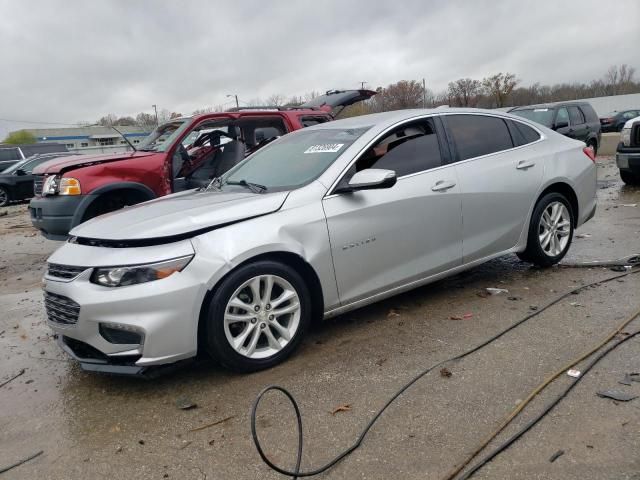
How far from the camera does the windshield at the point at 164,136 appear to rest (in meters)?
7.04

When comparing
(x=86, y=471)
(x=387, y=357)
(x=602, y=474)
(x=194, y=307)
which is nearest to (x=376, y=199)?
(x=387, y=357)

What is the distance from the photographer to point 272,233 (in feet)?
11.2

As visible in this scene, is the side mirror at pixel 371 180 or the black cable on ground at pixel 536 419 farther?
the side mirror at pixel 371 180

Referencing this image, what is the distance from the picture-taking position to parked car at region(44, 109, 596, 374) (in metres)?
3.14

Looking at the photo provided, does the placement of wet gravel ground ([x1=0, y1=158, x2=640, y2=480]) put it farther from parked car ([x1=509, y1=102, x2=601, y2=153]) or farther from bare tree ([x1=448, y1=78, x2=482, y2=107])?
bare tree ([x1=448, y1=78, x2=482, y2=107])

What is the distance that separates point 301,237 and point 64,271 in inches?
59.1

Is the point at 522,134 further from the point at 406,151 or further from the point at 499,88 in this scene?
the point at 499,88

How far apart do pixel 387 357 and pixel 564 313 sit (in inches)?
60.7

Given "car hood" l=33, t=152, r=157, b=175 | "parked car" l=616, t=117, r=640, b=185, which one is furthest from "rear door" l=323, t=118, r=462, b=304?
"parked car" l=616, t=117, r=640, b=185

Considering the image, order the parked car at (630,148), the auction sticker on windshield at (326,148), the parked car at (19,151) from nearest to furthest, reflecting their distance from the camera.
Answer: the auction sticker on windshield at (326,148), the parked car at (630,148), the parked car at (19,151)

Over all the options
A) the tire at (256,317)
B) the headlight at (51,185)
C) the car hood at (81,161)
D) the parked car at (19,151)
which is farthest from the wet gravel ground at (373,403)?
the parked car at (19,151)

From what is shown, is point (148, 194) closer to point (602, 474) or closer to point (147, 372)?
point (147, 372)

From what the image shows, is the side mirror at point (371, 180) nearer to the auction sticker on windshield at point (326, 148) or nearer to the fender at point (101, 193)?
the auction sticker on windshield at point (326, 148)

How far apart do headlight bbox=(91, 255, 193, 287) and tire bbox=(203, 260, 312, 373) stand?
0.99 feet
